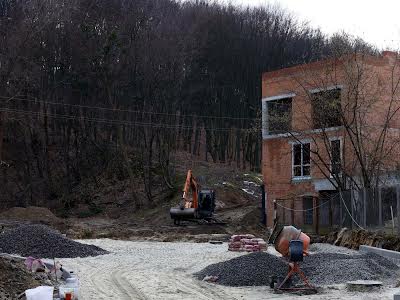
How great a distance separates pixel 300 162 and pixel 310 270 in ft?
69.3

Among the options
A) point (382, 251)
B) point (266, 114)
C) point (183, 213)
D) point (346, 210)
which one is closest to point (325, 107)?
point (346, 210)

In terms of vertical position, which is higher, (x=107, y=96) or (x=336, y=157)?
(x=107, y=96)

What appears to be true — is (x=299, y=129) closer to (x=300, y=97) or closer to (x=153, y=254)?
(x=300, y=97)

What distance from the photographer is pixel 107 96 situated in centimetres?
6050

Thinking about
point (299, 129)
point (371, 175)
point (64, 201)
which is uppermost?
point (299, 129)

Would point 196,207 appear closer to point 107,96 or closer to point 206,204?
point 206,204

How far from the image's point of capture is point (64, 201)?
5672 centimetres

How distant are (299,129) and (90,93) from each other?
101ft

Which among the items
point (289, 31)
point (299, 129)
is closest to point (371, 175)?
point (299, 129)

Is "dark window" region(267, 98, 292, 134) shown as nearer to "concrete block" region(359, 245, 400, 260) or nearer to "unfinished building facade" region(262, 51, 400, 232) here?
"unfinished building facade" region(262, 51, 400, 232)

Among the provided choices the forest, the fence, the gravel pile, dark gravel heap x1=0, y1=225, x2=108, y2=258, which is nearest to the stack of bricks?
the fence

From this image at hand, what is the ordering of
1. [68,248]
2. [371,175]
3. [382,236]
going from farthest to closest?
[371,175] → [68,248] → [382,236]

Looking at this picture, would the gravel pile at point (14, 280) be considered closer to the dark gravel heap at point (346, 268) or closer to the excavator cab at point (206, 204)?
the dark gravel heap at point (346, 268)

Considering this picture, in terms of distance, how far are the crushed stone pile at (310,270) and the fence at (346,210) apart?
13.0 feet
